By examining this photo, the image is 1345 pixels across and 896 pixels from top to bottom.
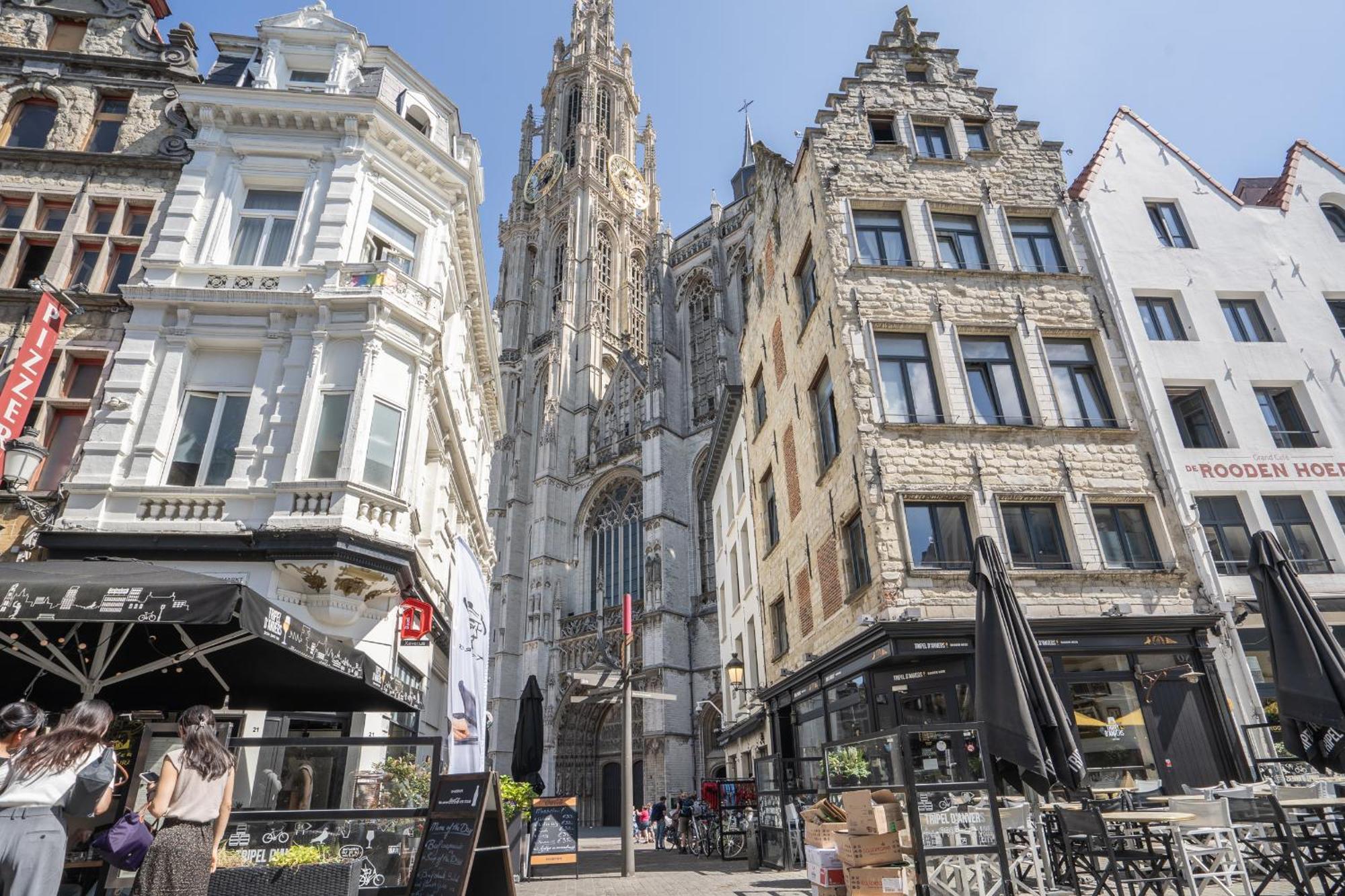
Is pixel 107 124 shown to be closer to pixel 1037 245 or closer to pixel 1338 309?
pixel 1037 245

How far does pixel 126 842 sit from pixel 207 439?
7.73m

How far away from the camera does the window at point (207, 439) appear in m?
10.1

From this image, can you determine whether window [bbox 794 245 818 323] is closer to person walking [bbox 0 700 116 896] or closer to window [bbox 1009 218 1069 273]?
window [bbox 1009 218 1069 273]

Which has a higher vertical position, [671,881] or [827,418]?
[827,418]

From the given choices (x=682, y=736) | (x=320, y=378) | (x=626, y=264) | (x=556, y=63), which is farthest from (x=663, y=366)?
(x=556, y=63)

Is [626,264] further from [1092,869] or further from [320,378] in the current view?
[1092,869]

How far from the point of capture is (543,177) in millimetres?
61031

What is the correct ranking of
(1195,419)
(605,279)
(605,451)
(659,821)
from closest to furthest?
(1195,419)
(659,821)
(605,451)
(605,279)

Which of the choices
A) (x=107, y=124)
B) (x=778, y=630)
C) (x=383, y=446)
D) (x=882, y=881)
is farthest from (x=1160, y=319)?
(x=107, y=124)

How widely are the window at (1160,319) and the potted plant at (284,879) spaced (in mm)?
15031

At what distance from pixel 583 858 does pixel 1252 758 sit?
1319 centimetres

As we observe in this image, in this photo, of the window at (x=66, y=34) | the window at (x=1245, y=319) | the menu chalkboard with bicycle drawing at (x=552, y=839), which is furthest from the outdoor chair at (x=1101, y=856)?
the window at (x=66, y=34)

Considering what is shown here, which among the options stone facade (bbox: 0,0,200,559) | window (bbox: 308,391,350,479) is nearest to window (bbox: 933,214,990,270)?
window (bbox: 308,391,350,479)

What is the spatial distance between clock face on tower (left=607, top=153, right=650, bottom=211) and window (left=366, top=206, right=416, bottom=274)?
4768 centimetres
